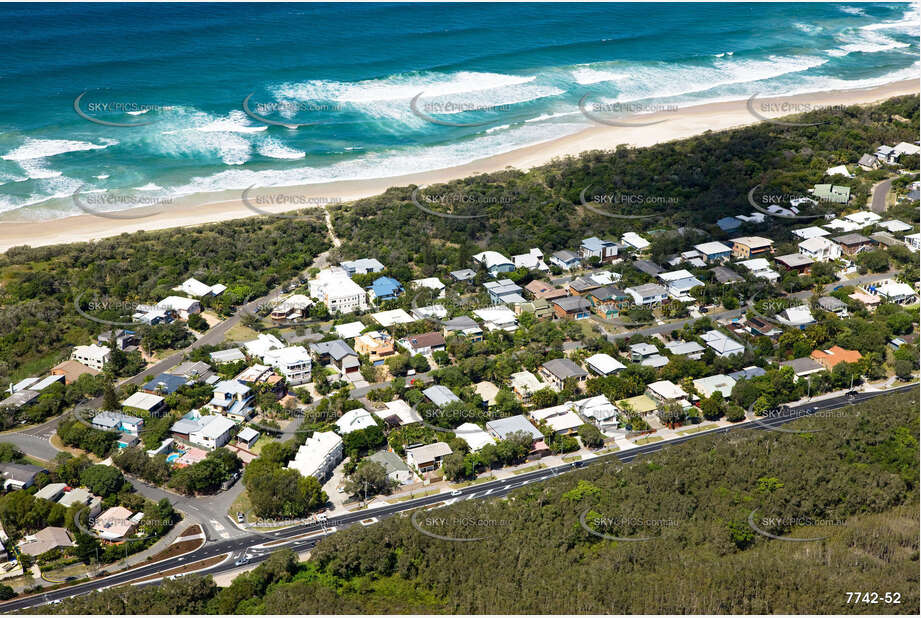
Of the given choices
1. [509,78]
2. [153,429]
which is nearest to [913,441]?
[153,429]

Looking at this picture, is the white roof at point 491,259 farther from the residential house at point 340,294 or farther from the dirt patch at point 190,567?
the dirt patch at point 190,567

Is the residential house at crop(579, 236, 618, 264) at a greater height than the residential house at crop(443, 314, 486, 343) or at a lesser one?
greater

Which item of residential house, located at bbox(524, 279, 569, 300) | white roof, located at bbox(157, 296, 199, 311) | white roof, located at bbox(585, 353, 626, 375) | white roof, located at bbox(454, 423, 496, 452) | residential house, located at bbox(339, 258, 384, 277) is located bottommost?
white roof, located at bbox(454, 423, 496, 452)

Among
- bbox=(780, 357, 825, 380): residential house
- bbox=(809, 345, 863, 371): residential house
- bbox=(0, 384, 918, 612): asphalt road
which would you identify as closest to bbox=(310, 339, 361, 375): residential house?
bbox=(0, 384, 918, 612): asphalt road

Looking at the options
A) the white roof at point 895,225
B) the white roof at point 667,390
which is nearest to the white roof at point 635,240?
the white roof at point 895,225

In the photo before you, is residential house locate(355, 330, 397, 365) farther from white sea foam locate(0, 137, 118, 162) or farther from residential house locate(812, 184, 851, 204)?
white sea foam locate(0, 137, 118, 162)
